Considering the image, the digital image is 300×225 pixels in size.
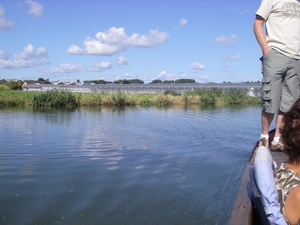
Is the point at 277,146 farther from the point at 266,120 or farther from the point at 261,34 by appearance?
the point at 261,34

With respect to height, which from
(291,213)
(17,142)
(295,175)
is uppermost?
(295,175)

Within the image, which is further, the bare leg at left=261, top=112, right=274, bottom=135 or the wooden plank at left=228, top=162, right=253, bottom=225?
the bare leg at left=261, top=112, right=274, bottom=135

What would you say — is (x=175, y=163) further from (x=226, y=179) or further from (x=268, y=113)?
(x=268, y=113)

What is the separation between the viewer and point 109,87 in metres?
57.6

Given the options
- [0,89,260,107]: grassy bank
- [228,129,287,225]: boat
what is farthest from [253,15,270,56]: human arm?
[0,89,260,107]: grassy bank

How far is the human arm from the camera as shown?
3.84 m

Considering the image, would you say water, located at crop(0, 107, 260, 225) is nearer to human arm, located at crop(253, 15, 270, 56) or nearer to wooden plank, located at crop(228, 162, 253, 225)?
wooden plank, located at crop(228, 162, 253, 225)

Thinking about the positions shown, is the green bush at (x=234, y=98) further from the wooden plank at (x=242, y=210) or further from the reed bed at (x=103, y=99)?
the wooden plank at (x=242, y=210)

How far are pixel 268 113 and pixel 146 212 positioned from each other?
1.75m

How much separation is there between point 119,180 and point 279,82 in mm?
2672

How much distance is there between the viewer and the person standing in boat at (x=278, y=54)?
3.84m

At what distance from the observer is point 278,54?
385cm

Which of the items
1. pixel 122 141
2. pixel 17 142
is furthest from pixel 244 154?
pixel 17 142

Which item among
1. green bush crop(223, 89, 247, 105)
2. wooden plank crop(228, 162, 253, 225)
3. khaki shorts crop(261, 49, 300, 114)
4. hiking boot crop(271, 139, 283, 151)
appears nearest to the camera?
wooden plank crop(228, 162, 253, 225)
